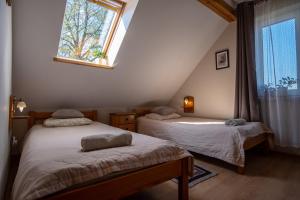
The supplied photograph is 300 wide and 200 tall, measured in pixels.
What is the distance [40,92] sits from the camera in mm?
2732

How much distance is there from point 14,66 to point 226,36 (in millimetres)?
3475

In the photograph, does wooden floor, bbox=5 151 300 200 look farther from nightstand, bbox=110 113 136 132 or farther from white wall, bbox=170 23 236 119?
nightstand, bbox=110 113 136 132

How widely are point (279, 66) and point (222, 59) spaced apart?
3.17 ft

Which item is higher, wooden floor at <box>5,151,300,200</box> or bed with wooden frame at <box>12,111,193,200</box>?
bed with wooden frame at <box>12,111,193,200</box>

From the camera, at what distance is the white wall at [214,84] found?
332 cm

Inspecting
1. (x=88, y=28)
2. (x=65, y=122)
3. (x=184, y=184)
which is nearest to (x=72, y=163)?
(x=184, y=184)

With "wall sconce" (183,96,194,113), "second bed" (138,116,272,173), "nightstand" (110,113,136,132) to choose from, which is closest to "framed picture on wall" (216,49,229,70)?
"wall sconce" (183,96,194,113)

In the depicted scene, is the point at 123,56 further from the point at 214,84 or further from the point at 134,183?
the point at 134,183

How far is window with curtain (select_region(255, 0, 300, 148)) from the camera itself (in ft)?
8.51

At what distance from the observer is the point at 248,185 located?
6.15ft

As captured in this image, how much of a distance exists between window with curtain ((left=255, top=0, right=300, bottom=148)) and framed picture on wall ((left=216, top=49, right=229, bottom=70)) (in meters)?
0.53

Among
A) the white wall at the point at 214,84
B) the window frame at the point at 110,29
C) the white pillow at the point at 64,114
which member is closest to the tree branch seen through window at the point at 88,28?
the window frame at the point at 110,29

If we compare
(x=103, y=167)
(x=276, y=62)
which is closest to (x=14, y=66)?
(x=103, y=167)

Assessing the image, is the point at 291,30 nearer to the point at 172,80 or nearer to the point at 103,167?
the point at 172,80
